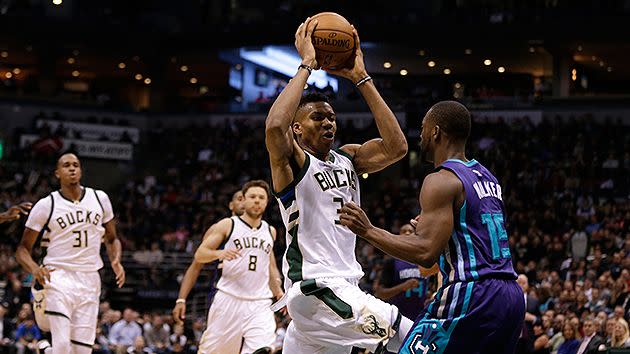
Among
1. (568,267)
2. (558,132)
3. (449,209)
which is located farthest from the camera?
(558,132)

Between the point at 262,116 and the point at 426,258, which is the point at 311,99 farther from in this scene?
the point at 262,116

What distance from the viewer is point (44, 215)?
10.0m

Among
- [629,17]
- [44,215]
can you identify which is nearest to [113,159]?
[629,17]

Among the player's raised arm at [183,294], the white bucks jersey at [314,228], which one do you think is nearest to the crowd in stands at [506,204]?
the player's raised arm at [183,294]

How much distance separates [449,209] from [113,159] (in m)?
29.2

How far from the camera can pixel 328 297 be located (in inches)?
242

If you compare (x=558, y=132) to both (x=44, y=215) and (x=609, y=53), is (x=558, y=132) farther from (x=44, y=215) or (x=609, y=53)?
(x=44, y=215)

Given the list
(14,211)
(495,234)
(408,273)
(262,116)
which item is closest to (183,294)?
(14,211)

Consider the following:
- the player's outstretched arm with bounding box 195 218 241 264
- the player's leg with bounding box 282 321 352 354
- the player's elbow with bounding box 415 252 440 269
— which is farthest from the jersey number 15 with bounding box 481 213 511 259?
the player's outstretched arm with bounding box 195 218 241 264

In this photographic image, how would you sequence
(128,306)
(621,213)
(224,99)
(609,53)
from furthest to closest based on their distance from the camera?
(224,99)
(609,53)
(128,306)
(621,213)

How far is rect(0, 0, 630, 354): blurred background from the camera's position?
21422 millimetres

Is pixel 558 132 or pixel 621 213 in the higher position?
pixel 558 132

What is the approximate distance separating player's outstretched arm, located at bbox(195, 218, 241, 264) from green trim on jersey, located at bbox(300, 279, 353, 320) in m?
3.68

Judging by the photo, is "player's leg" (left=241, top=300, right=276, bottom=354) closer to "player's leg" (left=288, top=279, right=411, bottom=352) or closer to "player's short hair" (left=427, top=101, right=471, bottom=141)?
"player's leg" (left=288, top=279, right=411, bottom=352)
